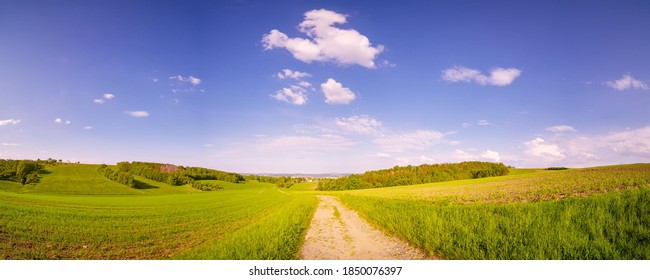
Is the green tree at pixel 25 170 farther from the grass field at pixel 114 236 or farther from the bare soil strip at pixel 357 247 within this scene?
the bare soil strip at pixel 357 247

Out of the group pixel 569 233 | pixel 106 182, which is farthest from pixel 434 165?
pixel 569 233

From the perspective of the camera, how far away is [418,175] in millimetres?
100562

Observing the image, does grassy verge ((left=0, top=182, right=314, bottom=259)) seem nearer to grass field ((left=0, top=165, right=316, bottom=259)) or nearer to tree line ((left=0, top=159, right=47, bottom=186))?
grass field ((left=0, top=165, right=316, bottom=259))

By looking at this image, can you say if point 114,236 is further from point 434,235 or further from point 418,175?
point 418,175

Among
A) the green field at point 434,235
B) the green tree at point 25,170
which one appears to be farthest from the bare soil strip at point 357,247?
the green tree at point 25,170

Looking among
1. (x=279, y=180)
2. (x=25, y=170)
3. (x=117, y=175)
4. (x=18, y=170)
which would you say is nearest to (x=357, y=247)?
(x=18, y=170)

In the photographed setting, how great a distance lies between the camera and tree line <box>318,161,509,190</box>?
297 feet

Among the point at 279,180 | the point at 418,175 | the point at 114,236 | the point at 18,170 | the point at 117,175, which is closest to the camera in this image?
the point at 114,236

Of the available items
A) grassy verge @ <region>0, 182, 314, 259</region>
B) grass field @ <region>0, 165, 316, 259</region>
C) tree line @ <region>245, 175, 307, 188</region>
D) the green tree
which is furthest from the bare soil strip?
tree line @ <region>245, 175, 307, 188</region>

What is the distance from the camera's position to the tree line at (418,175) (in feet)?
297

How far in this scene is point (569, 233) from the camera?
254 inches

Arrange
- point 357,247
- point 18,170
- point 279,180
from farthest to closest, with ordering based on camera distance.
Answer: point 279,180
point 18,170
point 357,247
